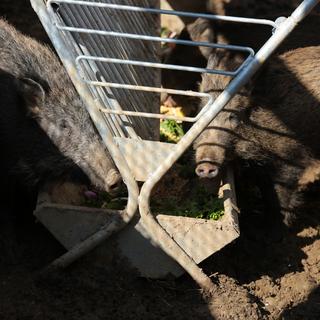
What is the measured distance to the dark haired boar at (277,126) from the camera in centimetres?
509

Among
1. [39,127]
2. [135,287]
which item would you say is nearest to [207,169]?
[135,287]

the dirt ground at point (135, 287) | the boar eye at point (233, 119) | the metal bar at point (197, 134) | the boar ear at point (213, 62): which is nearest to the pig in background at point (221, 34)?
the boar ear at point (213, 62)

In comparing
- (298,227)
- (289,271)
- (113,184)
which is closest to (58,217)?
(113,184)

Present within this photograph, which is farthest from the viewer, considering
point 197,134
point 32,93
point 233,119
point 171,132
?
point 171,132

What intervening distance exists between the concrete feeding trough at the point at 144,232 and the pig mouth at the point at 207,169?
437mm

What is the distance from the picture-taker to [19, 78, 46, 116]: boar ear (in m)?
4.66

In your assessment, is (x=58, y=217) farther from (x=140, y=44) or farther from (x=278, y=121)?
(x=140, y=44)

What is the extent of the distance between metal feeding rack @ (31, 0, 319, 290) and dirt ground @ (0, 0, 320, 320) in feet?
0.53

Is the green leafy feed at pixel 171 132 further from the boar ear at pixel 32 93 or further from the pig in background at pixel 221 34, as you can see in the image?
the boar ear at pixel 32 93

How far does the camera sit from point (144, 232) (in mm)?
4262

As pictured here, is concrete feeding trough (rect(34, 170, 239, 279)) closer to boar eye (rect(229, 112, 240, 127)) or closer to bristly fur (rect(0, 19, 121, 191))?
bristly fur (rect(0, 19, 121, 191))

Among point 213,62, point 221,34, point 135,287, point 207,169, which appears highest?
point 213,62

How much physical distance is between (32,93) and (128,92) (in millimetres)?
799

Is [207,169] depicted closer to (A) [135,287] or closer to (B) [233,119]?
Result: (B) [233,119]
